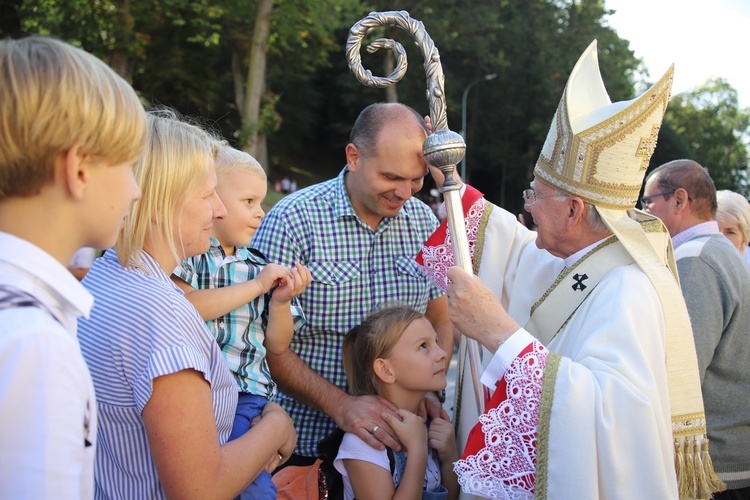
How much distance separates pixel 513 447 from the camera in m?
2.25

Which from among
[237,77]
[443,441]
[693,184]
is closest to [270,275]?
[443,441]

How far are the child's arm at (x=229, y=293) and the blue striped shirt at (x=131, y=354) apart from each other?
21.2 inches

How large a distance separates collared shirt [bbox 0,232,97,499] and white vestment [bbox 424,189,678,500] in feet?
4.55

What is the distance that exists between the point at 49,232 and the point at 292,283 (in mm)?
1316

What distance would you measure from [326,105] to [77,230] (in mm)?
47180

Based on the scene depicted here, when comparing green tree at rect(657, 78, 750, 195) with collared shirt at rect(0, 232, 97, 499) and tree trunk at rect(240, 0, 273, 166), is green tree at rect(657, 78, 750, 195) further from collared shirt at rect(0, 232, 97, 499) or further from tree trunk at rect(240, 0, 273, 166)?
collared shirt at rect(0, 232, 97, 499)

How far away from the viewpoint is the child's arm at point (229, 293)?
8.01 feet

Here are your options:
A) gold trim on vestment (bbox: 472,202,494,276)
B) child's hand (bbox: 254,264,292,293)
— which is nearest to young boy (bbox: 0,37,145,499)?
child's hand (bbox: 254,264,292,293)

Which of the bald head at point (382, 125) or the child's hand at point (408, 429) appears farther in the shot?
the bald head at point (382, 125)

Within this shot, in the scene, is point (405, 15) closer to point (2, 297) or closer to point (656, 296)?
point (656, 296)

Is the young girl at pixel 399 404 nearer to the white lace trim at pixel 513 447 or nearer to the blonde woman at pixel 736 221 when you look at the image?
the white lace trim at pixel 513 447

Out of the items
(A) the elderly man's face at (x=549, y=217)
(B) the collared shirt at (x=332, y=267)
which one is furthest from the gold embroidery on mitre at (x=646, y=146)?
(B) the collared shirt at (x=332, y=267)

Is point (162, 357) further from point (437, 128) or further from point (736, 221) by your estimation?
point (736, 221)

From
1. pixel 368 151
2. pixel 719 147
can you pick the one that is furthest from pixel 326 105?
pixel 368 151
